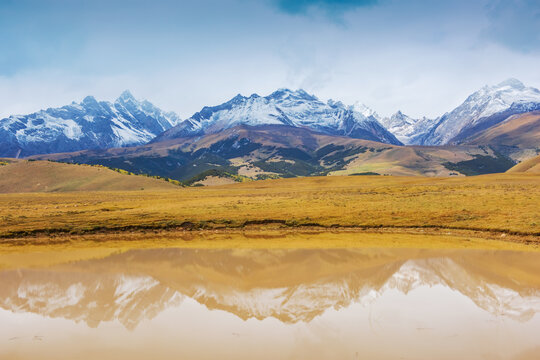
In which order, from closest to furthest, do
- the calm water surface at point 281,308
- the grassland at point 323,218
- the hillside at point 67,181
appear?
the calm water surface at point 281,308
the grassland at point 323,218
the hillside at point 67,181

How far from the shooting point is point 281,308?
20.9m

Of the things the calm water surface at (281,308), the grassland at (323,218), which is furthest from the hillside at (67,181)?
the calm water surface at (281,308)

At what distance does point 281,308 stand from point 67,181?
191997 millimetres

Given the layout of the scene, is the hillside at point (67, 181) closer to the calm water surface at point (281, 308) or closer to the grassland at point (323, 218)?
the grassland at point (323, 218)

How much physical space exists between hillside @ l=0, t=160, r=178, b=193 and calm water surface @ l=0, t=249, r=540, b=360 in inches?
5967

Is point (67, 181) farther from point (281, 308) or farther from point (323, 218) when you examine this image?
point (281, 308)

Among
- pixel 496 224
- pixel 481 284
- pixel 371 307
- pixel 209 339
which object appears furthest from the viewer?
pixel 496 224

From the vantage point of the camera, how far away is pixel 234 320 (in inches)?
763

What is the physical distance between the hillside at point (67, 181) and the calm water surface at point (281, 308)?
151557mm

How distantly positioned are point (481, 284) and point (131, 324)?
20.2 meters

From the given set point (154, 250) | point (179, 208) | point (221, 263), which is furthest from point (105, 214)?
point (221, 263)

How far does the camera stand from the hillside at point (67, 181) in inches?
7008

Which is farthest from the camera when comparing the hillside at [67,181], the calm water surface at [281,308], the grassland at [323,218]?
the hillside at [67,181]

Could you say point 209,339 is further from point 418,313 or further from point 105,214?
point 105,214
